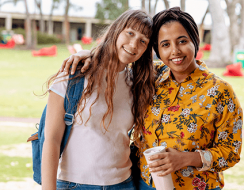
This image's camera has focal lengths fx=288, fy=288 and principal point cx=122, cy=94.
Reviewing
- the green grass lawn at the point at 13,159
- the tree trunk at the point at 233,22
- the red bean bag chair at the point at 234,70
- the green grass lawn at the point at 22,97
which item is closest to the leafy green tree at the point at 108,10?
the green grass lawn at the point at 22,97

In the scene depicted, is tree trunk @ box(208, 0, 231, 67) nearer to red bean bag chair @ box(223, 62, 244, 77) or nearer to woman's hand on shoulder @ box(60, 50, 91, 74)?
red bean bag chair @ box(223, 62, 244, 77)

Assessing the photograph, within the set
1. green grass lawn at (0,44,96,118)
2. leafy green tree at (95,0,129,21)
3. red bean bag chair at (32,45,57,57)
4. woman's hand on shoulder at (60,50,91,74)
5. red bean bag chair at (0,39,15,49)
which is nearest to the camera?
woman's hand on shoulder at (60,50,91,74)

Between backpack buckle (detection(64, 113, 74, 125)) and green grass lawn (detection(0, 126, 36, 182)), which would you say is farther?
green grass lawn (detection(0, 126, 36, 182))

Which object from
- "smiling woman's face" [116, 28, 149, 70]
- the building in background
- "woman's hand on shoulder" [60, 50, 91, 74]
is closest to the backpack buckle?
"woman's hand on shoulder" [60, 50, 91, 74]

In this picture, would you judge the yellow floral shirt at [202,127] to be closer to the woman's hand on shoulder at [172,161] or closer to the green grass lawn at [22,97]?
the woman's hand on shoulder at [172,161]

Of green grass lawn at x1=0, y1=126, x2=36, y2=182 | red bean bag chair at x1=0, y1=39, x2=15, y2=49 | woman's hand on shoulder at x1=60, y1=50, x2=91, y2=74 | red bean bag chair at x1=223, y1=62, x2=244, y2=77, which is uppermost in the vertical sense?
woman's hand on shoulder at x1=60, y1=50, x2=91, y2=74

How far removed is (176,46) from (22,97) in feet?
18.7

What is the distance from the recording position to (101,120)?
134 centimetres

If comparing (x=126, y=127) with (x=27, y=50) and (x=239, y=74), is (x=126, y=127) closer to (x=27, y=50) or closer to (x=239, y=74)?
(x=239, y=74)

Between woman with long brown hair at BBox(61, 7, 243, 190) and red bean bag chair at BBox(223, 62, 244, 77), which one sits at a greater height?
woman with long brown hair at BBox(61, 7, 243, 190)

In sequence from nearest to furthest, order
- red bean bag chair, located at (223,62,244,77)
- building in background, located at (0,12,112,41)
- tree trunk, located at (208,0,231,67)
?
1. red bean bag chair, located at (223,62,244,77)
2. tree trunk, located at (208,0,231,67)
3. building in background, located at (0,12,112,41)

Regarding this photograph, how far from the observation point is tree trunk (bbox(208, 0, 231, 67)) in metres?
7.59

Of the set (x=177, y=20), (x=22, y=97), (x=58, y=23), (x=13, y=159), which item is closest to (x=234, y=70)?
(x=22, y=97)

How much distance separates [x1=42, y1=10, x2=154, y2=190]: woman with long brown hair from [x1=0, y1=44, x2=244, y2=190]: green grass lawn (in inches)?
19.3
